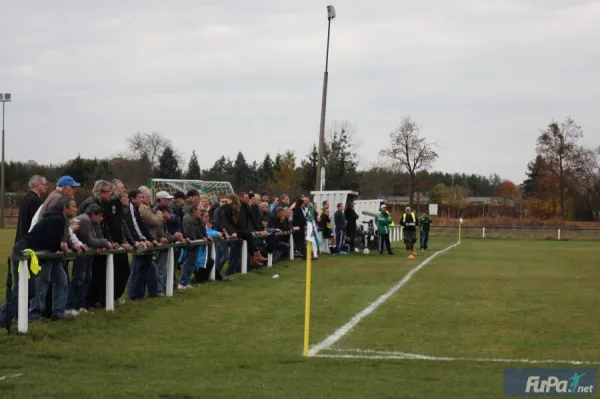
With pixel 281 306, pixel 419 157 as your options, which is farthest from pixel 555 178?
pixel 281 306

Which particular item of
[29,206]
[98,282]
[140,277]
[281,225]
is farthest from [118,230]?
[281,225]

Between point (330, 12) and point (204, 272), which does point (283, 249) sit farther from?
point (330, 12)

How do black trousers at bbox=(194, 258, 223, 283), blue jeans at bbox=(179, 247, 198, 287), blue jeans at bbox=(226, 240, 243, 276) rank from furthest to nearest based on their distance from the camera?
blue jeans at bbox=(226, 240, 243, 276), black trousers at bbox=(194, 258, 223, 283), blue jeans at bbox=(179, 247, 198, 287)

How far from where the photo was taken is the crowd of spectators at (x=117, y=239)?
11.5 metres

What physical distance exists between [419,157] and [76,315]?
64114 millimetres

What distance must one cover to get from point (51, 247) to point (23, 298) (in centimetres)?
101

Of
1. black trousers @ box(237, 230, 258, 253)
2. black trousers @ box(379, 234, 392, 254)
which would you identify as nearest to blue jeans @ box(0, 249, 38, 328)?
black trousers @ box(237, 230, 258, 253)

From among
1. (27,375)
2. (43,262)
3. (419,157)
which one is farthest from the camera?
(419,157)

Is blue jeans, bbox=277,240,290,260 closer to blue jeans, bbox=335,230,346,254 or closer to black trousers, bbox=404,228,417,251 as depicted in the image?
blue jeans, bbox=335,230,346,254

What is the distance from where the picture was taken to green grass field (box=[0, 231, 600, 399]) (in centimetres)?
787

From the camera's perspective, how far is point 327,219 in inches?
1185

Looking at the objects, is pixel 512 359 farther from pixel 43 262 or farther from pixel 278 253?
pixel 278 253

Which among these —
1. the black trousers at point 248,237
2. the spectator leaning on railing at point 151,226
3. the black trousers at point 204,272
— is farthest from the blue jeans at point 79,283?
the black trousers at point 248,237

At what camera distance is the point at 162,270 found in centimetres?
1572
